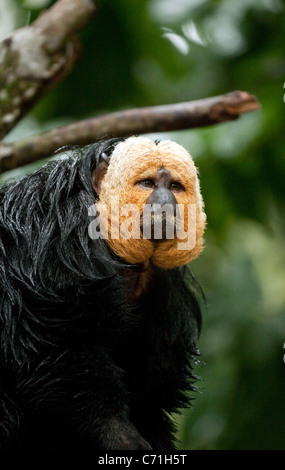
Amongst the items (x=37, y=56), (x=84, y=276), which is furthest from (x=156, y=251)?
(x=37, y=56)

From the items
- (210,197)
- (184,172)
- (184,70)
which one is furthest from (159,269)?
(184,70)

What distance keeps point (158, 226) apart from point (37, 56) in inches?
52.3

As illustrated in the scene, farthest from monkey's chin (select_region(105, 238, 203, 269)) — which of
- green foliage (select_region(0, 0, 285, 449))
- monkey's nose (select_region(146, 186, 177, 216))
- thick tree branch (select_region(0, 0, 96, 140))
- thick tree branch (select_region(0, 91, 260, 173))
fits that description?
green foliage (select_region(0, 0, 285, 449))

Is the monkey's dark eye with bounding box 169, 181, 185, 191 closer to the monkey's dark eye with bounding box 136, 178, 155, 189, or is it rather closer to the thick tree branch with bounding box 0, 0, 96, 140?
the monkey's dark eye with bounding box 136, 178, 155, 189

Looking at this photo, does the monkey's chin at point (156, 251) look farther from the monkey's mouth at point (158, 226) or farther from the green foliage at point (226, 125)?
the green foliage at point (226, 125)

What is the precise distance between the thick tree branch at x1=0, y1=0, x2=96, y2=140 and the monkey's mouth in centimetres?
108

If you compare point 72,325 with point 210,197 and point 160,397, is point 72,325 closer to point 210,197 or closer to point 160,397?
point 160,397

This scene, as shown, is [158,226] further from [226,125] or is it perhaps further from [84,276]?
[226,125]

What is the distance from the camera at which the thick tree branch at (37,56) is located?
414 centimetres

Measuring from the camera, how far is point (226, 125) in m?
5.89

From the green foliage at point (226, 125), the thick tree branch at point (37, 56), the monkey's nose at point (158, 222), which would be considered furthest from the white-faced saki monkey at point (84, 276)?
the green foliage at point (226, 125)

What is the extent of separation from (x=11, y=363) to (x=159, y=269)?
2.86 ft
